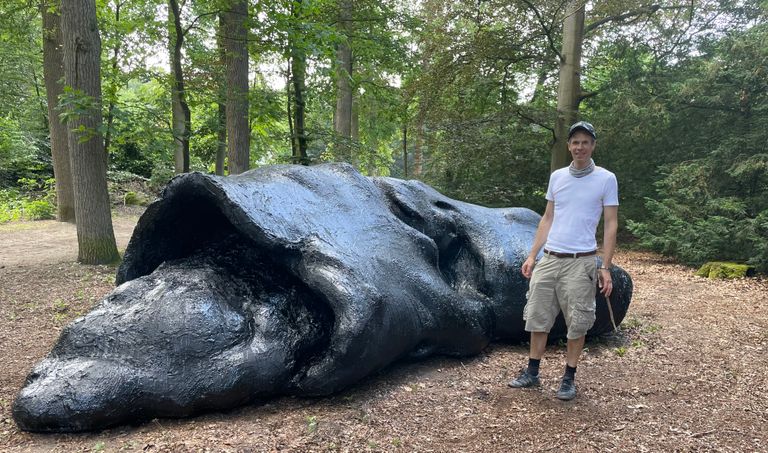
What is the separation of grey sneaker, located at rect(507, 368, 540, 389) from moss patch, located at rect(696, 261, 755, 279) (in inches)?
261

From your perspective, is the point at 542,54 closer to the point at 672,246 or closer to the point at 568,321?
the point at 672,246

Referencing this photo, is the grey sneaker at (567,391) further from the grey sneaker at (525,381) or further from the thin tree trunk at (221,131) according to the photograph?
the thin tree trunk at (221,131)

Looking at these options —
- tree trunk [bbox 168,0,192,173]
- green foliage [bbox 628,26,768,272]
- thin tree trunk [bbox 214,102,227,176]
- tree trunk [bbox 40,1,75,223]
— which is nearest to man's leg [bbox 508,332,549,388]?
green foliage [bbox 628,26,768,272]

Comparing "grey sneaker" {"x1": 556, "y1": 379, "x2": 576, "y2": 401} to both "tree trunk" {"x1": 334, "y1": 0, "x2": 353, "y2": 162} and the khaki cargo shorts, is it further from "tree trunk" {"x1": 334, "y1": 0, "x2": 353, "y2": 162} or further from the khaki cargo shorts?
"tree trunk" {"x1": 334, "y1": 0, "x2": 353, "y2": 162}

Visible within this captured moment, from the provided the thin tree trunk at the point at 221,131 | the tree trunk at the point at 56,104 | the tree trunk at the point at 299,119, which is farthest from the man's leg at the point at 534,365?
the tree trunk at the point at 56,104

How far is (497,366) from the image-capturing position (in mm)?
4305

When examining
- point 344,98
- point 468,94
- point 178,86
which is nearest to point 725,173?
point 468,94

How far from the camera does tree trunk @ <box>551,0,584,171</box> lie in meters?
11.0

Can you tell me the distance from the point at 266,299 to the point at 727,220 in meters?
8.60

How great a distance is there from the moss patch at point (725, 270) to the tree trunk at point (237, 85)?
837 cm

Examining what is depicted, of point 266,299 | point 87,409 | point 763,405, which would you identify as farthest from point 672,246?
point 87,409

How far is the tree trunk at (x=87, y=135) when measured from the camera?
7137mm

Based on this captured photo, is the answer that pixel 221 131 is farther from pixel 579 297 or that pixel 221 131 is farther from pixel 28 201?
pixel 579 297

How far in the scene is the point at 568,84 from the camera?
37.4ft
